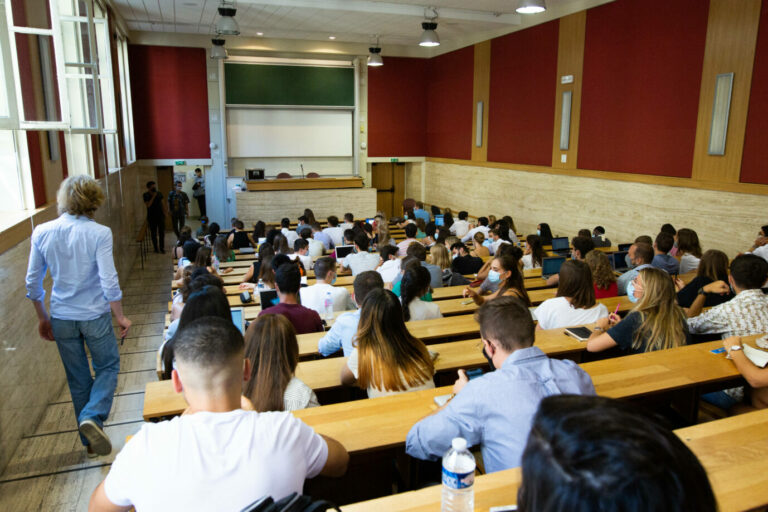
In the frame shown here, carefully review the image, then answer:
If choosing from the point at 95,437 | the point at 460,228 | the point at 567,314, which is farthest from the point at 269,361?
the point at 460,228

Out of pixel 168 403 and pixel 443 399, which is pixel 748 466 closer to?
pixel 443 399

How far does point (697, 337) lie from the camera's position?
3.92m

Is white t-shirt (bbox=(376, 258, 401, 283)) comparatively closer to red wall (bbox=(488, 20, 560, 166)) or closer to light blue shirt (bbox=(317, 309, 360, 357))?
light blue shirt (bbox=(317, 309, 360, 357))

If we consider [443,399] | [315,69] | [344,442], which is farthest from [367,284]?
[315,69]

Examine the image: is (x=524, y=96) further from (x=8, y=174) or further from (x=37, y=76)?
(x=8, y=174)

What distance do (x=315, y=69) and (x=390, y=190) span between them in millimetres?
4253

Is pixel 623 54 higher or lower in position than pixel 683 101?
higher

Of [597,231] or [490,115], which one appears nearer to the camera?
[597,231]

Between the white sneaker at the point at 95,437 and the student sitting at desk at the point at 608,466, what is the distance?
322 centimetres

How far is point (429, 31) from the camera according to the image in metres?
9.88

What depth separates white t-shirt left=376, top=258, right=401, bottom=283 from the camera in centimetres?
566

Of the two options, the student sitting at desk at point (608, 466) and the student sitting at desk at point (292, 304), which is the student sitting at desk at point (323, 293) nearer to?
the student sitting at desk at point (292, 304)

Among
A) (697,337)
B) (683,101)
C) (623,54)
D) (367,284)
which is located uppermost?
(623,54)

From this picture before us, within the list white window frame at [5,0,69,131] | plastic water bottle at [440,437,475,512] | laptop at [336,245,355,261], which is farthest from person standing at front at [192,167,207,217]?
plastic water bottle at [440,437,475,512]
